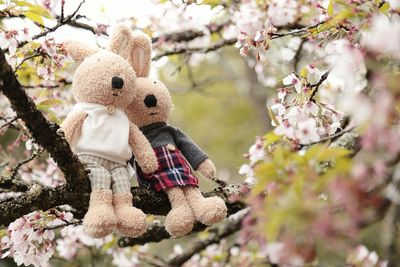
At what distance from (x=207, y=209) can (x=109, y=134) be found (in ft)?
1.44

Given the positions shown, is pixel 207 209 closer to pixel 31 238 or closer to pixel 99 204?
pixel 99 204

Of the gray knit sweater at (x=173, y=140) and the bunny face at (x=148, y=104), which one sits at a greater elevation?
the bunny face at (x=148, y=104)

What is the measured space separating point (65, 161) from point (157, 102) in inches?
20.4

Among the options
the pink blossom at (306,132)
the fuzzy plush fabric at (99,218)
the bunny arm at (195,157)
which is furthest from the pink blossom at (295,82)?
the fuzzy plush fabric at (99,218)

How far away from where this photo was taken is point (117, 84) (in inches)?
77.4

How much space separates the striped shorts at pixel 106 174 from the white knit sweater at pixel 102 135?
0.06 feet

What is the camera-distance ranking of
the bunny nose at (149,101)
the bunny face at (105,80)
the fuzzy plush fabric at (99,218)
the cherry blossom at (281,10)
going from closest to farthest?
1. the fuzzy plush fabric at (99,218)
2. the bunny face at (105,80)
3. the bunny nose at (149,101)
4. the cherry blossom at (281,10)

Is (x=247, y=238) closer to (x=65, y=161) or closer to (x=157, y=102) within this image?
(x=65, y=161)

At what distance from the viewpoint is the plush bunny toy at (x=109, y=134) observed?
1.87 meters

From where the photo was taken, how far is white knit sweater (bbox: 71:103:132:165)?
1.95 metres

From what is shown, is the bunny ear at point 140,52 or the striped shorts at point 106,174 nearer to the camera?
the striped shorts at point 106,174

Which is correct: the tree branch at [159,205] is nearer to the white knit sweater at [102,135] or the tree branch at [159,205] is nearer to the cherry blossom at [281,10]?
the white knit sweater at [102,135]

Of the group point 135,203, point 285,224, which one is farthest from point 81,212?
point 285,224

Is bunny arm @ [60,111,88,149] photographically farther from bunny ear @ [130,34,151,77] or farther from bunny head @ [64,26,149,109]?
Result: bunny ear @ [130,34,151,77]
